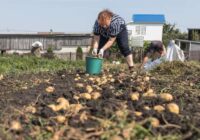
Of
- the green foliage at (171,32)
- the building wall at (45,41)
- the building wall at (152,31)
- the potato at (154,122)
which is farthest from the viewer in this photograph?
the green foliage at (171,32)

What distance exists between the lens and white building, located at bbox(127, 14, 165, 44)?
56.0 meters

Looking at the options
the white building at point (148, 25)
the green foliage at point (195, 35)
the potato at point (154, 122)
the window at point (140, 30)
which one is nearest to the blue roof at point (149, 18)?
the white building at point (148, 25)

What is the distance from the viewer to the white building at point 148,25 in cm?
5597

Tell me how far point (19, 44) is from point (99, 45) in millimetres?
37900

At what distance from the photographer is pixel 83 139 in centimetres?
293

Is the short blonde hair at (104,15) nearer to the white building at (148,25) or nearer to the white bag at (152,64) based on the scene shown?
the white bag at (152,64)

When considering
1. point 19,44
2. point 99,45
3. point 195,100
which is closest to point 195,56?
point 19,44

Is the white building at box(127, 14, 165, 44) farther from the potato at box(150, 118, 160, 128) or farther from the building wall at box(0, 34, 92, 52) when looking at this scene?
the potato at box(150, 118, 160, 128)

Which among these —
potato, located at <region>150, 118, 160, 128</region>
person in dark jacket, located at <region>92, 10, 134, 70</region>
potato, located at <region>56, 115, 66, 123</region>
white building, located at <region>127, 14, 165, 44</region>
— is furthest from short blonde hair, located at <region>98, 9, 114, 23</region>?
white building, located at <region>127, 14, 165, 44</region>

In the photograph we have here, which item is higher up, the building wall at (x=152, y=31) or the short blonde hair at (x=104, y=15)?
the short blonde hair at (x=104, y=15)

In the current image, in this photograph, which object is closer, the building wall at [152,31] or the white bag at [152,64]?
the white bag at [152,64]

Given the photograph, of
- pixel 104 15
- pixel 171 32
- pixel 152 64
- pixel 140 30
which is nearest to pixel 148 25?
pixel 140 30

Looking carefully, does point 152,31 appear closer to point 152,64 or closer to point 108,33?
point 152,64

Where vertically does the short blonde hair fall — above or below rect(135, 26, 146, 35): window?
above
